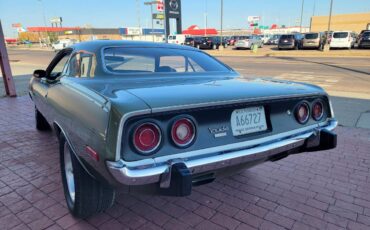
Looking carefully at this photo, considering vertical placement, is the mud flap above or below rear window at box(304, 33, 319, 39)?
above

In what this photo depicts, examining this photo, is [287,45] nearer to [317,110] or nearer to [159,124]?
[317,110]

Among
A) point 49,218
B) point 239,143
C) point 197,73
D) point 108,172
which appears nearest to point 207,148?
point 239,143

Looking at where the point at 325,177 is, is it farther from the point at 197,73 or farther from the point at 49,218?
the point at 49,218

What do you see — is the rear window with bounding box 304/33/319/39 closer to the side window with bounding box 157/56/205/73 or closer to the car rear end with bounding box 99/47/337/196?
the side window with bounding box 157/56/205/73

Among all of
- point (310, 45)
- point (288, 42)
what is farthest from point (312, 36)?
point (288, 42)

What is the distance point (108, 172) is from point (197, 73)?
5.76 feet

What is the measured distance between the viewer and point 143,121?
79.2 inches

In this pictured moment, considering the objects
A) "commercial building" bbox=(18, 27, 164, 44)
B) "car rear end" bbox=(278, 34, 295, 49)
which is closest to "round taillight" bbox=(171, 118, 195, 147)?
"car rear end" bbox=(278, 34, 295, 49)

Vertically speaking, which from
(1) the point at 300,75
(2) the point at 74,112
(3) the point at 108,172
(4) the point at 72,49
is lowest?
(1) the point at 300,75

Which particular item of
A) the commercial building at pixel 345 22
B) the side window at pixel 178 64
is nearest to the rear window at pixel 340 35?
the side window at pixel 178 64

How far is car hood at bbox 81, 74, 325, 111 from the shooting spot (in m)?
2.15

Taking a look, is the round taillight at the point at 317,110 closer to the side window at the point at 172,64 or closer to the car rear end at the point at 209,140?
the car rear end at the point at 209,140

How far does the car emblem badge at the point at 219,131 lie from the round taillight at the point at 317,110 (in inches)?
43.2

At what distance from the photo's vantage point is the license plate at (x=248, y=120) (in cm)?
241
